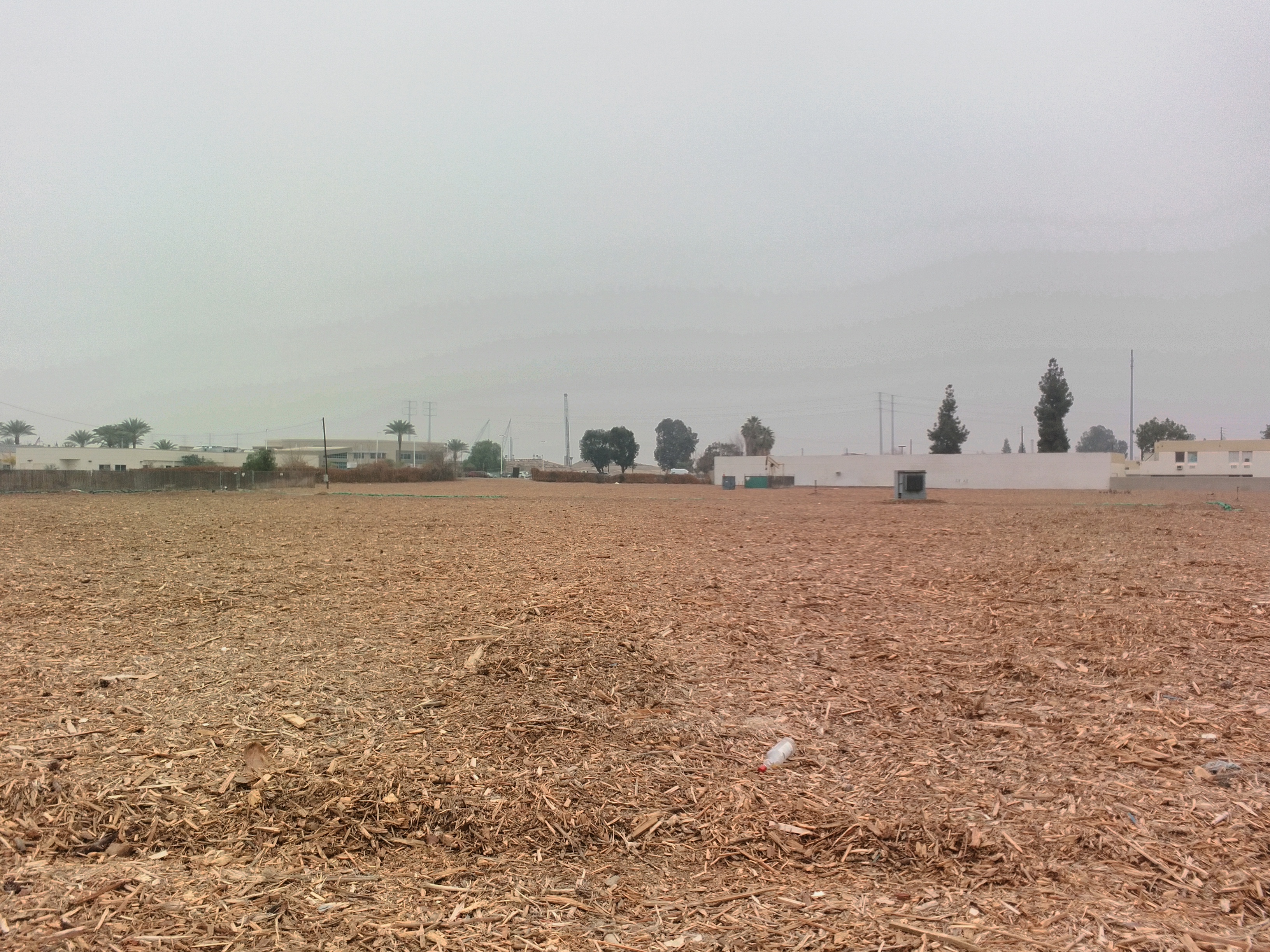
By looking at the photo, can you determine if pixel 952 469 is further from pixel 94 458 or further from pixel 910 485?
pixel 94 458

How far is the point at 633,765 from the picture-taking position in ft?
13.2

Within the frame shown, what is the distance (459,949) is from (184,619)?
5.02 m

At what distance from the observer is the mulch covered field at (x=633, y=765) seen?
9.53 feet

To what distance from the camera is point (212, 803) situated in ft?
11.9

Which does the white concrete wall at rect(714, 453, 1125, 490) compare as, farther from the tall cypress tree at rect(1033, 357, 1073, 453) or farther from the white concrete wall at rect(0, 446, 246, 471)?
the white concrete wall at rect(0, 446, 246, 471)

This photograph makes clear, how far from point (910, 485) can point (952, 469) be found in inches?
1377

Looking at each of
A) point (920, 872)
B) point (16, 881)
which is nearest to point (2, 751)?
point (16, 881)

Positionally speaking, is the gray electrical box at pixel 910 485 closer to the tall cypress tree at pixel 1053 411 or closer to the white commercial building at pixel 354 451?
the tall cypress tree at pixel 1053 411

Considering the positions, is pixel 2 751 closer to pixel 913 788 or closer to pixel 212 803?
pixel 212 803

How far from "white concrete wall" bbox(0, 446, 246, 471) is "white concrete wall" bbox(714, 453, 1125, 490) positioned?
52059mm

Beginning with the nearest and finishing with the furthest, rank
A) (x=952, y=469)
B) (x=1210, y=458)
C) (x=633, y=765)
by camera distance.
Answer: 1. (x=633, y=765)
2. (x=952, y=469)
3. (x=1210, y=458)

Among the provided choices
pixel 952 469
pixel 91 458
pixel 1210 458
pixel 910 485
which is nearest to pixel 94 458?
pixel 91 458

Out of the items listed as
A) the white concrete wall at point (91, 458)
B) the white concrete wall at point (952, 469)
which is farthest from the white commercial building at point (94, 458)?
the white concrete wall at point (952, 469)

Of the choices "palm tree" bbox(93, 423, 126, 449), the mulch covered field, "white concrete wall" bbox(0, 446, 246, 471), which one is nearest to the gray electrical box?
the mulch covered field
